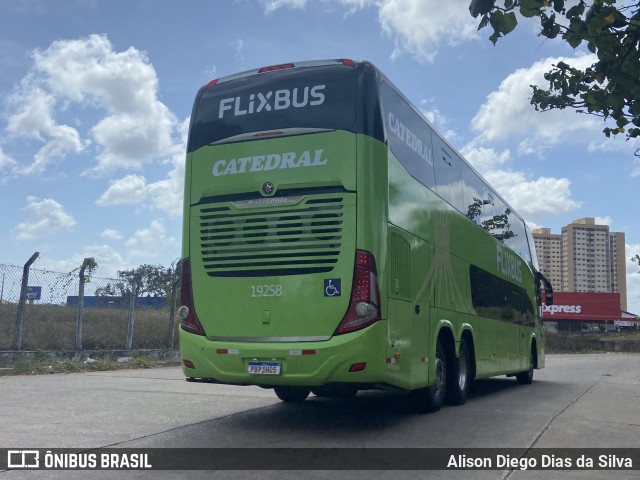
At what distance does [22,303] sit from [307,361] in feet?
31.0

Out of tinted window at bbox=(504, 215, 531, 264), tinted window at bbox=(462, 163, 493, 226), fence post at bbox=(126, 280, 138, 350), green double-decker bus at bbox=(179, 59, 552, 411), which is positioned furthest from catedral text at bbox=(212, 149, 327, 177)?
fence post at bbox=(126, 280, 138, 350)

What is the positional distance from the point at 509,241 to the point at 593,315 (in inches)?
2557

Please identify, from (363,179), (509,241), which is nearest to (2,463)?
(363,179)

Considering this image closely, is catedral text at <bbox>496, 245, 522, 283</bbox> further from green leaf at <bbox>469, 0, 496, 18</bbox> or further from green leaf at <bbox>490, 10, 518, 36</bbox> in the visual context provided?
green leaf at <bbox>469, 0, 496, 18</bbox>

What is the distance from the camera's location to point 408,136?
8.67m

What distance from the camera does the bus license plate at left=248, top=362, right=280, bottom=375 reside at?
7.15 metres

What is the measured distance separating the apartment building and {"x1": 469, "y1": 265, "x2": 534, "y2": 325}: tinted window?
9666cm

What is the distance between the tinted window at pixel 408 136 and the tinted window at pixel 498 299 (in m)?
2.58

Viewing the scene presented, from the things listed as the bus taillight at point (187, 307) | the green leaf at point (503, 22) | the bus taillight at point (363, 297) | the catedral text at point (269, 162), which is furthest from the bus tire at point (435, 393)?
the green leaf at point (503, 22)

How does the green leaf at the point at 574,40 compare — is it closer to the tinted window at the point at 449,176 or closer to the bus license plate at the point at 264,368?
the tinted window at the point at 449,176

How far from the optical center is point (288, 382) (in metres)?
7.10

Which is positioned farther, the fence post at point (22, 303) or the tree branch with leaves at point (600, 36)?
the fence post at point (22, 303)

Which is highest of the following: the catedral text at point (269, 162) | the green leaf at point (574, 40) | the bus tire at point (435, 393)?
the green leaf at point (574, 40)

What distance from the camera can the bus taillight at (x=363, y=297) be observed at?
7.02 metres
